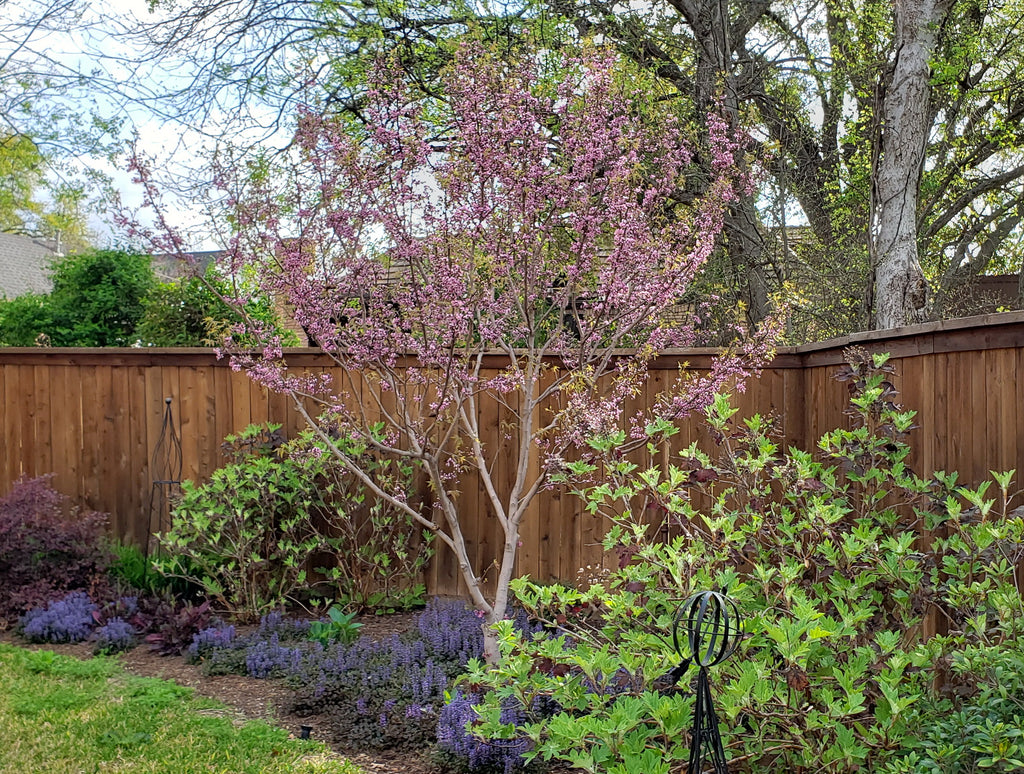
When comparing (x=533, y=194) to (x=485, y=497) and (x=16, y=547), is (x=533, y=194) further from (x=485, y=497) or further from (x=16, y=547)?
(x=16, y=547)

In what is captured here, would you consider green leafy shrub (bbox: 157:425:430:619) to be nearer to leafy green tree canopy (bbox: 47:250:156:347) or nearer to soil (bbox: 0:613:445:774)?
soil (bbox: 0:613:445:774)

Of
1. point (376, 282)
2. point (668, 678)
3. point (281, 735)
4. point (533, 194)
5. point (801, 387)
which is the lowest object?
point (281, 735)

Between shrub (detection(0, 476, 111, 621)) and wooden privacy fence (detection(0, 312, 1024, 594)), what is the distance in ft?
2.13

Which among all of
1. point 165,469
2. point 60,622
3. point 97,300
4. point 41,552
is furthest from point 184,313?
point 60,622

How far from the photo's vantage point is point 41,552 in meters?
5.81

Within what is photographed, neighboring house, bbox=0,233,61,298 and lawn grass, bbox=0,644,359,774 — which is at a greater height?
neighboring house, bbox=0,233,61,298

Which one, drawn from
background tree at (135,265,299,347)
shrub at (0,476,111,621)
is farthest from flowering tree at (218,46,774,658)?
background tree at (135,265,299,347)

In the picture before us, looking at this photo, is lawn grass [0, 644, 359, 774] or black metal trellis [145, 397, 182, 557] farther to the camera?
black metal trellis [145, 397, 182, 557]

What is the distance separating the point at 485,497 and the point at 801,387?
2275 millimetres

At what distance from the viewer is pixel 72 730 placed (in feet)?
12.2

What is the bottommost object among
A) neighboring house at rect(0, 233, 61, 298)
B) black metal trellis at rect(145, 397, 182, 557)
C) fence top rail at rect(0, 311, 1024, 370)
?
black metal trellis at rect(145, 397, 182, 557)

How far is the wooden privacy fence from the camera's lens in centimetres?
382

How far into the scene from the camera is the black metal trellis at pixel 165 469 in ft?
20.9

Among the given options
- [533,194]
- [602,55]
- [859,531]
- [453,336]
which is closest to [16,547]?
[453,336]
